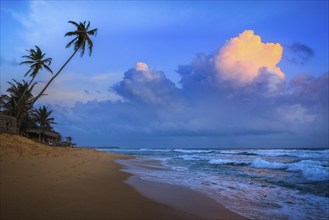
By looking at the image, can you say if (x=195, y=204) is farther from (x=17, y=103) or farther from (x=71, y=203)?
Answer: (x=17, y=103)

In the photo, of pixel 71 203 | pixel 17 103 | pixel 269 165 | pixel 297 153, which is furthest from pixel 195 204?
pixel 297 153

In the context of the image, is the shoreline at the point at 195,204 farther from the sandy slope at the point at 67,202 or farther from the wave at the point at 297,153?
the wave at the point at 297,153

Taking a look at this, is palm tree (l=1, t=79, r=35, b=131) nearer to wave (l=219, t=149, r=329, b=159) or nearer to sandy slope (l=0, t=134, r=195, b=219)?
sandy slope (l=0, t=134, r=195, b=219)

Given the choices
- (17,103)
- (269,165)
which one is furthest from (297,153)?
(17,103)

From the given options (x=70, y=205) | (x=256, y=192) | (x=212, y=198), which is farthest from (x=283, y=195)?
(x=70, y=205)

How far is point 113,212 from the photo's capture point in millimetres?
5734

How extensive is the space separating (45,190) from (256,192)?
306 inches

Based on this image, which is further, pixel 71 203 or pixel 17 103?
pixel 17 103

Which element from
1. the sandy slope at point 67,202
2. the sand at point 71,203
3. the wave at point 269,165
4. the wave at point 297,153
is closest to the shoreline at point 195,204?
the sand at point 71,203

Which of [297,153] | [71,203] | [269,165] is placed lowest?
[269,165]

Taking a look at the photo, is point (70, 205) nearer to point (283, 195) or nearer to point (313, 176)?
point (283, 195)

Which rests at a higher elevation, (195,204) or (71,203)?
(71,203)

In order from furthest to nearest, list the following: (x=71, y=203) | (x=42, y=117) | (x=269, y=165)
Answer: (x=42, y=117), (x=269, y=165), (x=71, y=203)

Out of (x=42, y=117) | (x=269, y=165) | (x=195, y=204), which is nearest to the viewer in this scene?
(x=195, y=204)
